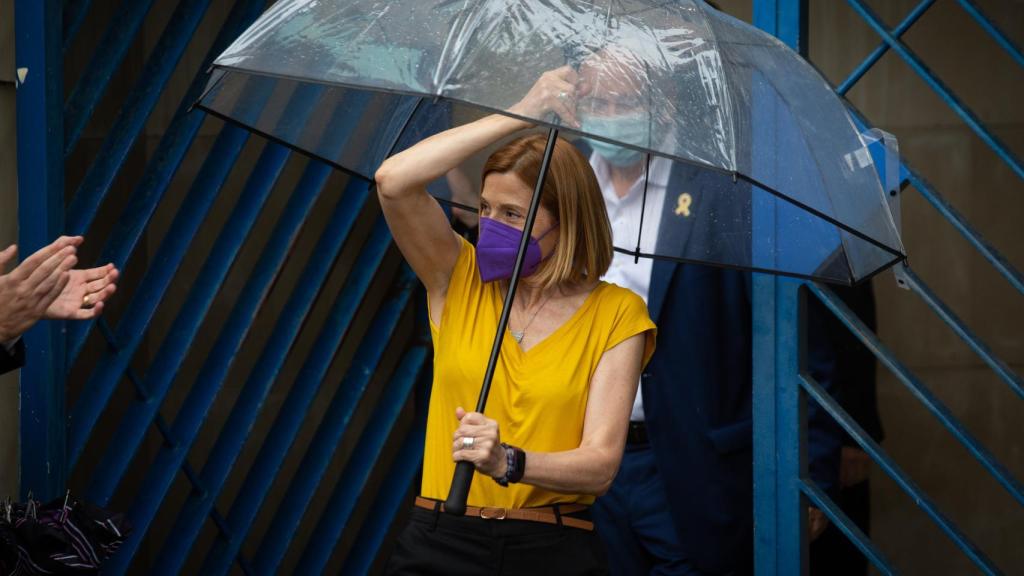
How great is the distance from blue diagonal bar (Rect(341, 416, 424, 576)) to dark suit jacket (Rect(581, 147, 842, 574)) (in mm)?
1126

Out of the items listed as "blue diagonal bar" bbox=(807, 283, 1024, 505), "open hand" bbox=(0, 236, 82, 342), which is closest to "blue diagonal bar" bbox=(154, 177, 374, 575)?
"open hand" bbox=(0, 236, 82, 342)

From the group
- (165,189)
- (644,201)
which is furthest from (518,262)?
(165,189)

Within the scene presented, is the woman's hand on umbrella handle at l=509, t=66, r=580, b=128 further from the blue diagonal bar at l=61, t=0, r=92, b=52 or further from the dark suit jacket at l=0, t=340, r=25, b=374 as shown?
the blue diagonal bar at l=61, t=0, r=92, b=52

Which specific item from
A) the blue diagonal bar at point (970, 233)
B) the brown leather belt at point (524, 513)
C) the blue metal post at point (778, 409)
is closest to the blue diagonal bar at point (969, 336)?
the blue diagonal bar at point (970, 233)

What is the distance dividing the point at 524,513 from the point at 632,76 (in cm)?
97

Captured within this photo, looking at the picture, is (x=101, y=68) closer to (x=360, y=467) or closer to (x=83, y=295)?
(x=83, y=295)

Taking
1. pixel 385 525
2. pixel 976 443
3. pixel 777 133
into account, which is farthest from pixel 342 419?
pixel 777 133

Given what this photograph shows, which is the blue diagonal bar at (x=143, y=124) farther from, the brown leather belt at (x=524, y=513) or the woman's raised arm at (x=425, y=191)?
the brown leather belt at (x=524, y=513)

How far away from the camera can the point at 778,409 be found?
3.75 metres

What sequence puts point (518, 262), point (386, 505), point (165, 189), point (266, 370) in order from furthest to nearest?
1. point (386, 505)
2. point (266, 370)
3. point (165, 189)
4. point (518, 262)

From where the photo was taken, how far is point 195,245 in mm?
5738

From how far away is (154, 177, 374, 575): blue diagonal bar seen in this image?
447 cm

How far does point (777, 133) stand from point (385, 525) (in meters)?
2.64

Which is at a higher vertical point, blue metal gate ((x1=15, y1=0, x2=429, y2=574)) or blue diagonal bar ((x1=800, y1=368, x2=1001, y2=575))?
blue diagonal bar ((x1=800, y1=368, x2=1001, y2=575))
